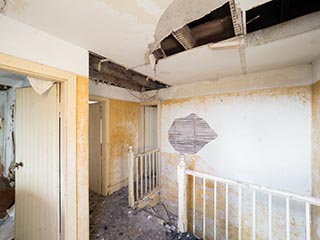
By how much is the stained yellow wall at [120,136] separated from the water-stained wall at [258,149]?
4.75ft

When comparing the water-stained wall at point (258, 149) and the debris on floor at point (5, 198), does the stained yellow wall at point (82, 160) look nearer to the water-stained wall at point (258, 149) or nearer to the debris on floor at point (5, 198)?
the debris on floor at point (5, 198)

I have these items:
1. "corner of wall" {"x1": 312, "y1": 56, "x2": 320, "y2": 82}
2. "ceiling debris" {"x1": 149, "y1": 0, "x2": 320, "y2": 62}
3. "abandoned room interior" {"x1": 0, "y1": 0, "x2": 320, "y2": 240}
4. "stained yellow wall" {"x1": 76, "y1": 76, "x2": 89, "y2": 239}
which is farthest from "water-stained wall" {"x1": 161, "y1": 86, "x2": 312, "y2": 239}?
"stained yellow wall" {"x1": 76, "y1": 76, "x2": 89, "y2": 239}

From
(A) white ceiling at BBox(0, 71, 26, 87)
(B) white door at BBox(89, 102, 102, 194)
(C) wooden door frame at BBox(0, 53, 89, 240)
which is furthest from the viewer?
(B) white door at BBox(89, 102, 102, 194)

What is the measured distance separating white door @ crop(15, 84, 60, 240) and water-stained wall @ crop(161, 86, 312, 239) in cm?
236

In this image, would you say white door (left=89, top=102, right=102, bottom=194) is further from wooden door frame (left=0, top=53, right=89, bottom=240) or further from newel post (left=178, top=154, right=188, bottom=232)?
newel post (left=178, top=154, right=188, bottom=232)

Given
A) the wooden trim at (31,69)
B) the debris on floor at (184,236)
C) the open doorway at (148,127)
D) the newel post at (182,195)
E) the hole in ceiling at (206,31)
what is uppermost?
the hole in ceiling at (206,31)

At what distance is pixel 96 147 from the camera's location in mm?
3279

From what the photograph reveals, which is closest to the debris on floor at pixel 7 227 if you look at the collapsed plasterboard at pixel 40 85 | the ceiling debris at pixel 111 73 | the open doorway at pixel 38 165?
the open doorway at pixel 38 165

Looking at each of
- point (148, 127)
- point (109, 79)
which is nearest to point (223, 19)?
point (109, 79)

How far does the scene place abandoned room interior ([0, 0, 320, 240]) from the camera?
1217mm

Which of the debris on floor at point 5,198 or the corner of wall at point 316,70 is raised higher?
the corner of wall at point 316,70

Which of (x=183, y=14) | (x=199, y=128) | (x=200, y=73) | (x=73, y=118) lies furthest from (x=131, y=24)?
(x=199, y=128)

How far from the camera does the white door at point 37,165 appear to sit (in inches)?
60.8

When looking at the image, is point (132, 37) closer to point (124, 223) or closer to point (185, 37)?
point (185, 37)
